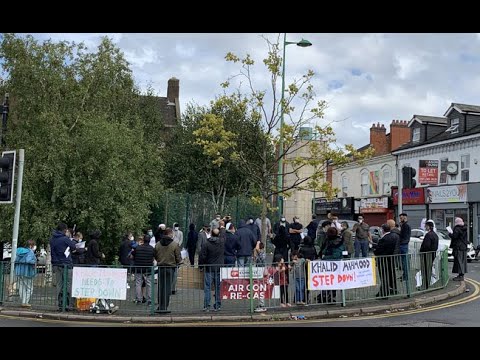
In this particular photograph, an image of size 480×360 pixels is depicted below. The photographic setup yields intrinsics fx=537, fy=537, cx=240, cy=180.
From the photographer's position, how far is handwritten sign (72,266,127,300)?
37.5 ft

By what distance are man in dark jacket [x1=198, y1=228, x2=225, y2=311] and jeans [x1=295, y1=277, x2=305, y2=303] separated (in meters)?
1.66

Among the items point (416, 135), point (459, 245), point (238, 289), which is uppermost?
point (416, 135)

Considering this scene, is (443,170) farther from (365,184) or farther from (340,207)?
(340,207)

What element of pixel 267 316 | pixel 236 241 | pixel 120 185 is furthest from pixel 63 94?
pixel 267 316

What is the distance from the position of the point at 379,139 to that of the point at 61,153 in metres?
32.2

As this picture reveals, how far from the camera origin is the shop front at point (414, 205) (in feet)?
122

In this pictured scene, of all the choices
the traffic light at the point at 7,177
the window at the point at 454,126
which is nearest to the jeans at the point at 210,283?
the traffic light at the point at 7,177

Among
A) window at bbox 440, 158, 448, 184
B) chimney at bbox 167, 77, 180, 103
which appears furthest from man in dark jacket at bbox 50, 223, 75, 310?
chimney at bbox 167, 77, 180, 103

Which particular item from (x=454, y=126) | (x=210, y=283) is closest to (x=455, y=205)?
(x=454, y=126)

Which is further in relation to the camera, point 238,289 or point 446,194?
point 446,194

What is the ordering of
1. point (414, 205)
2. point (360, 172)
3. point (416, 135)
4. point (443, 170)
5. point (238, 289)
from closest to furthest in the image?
point (238, 289)
point (443, 170)
point (414, 205)
point (416, 135)
point (360, 172)

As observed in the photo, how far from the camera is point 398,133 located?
43.3 m

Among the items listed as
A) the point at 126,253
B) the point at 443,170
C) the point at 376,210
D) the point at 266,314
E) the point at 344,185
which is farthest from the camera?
the point at 344,185

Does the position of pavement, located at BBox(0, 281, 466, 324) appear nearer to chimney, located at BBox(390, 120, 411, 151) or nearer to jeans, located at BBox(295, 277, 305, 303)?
jeans, located at BBox(295, 277, 305, 303)
